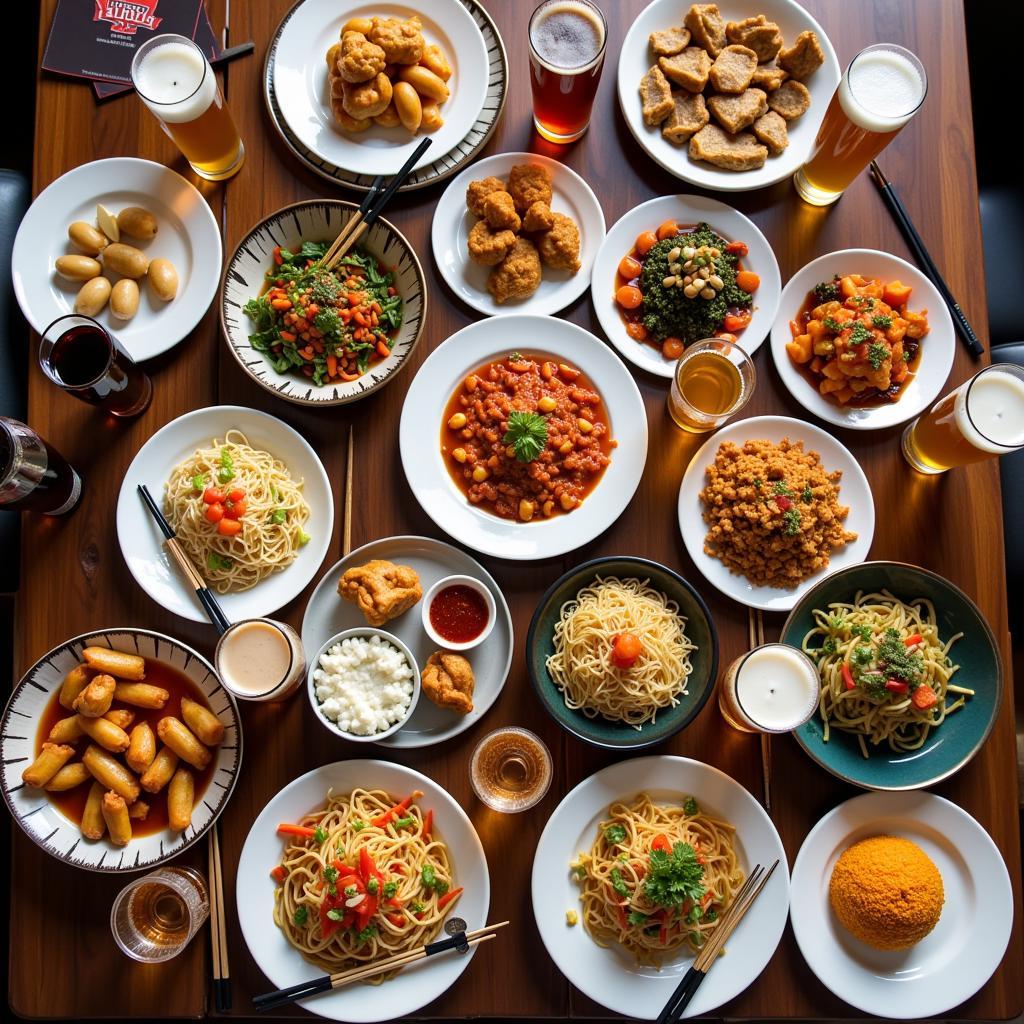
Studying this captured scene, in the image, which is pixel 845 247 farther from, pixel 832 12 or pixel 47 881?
pixel 47 881

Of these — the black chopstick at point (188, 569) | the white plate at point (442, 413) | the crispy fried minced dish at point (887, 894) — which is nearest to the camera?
the crispy fried minced dish at point (887, 894)

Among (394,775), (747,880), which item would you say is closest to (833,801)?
(747,880)

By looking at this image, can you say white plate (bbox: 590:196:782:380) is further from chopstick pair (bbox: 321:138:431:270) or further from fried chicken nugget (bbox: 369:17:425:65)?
Result: fried chicken nugget (bbox: 369:17:425:65)

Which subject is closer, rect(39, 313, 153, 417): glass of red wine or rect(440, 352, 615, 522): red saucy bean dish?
rect(39, 313, 153, 417): glass of red wine

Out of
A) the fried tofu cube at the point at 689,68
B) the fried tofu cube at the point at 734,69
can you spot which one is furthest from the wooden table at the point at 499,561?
the fried tofu cube at the point at 734,69

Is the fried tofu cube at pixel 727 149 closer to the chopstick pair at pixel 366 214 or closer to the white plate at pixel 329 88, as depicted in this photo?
the white plate at pixel 329 88

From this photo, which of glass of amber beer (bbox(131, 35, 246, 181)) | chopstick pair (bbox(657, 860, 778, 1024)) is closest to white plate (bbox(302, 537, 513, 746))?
chopstick pair (bbox(657, 860, 778, 1024))
